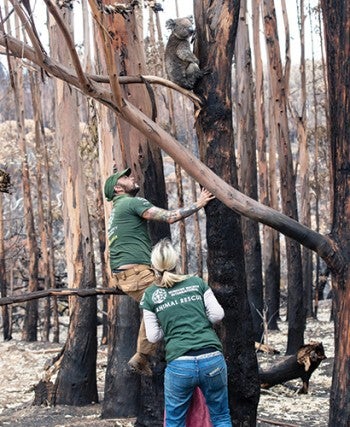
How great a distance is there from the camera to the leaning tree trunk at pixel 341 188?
5508 mm

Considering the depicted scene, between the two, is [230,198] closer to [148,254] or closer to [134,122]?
[134,122]

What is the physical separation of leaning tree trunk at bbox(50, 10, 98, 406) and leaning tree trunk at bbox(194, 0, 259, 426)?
3.37 metres

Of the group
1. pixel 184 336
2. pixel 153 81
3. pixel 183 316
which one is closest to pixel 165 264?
pixel 183 316

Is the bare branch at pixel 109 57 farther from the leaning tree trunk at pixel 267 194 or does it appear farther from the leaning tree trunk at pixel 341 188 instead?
the leaning tree trunk at pixel 267 194

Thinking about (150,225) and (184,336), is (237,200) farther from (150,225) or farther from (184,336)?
(150,225)

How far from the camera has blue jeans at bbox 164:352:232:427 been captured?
18.6 feet

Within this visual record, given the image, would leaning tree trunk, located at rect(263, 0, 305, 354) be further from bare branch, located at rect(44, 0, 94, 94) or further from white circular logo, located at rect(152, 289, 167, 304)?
bare branch, located at rect(44, 0, 94, 94)

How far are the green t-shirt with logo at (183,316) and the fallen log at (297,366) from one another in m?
4.38

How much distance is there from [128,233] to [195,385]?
5.31 ft

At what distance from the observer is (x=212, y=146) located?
270 inches

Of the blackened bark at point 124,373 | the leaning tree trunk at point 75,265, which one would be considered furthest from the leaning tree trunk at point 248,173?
the blackened bark at point 124,373

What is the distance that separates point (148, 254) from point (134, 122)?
183cm

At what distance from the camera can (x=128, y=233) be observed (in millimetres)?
6871

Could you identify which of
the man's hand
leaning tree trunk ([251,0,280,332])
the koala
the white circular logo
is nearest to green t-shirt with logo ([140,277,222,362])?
the white circular logo
